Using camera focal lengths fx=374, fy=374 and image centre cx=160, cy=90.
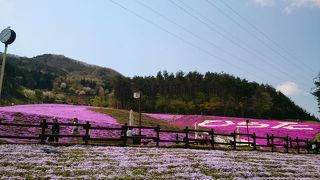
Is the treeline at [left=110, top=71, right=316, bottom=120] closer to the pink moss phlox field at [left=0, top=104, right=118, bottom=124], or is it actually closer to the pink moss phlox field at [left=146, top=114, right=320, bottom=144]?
the pink moss phlox field at [left=146, top=114, right=320, bottom=144]

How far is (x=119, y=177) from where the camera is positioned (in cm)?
1814

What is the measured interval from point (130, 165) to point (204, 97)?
385 ft

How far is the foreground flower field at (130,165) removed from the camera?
18684 millimetres

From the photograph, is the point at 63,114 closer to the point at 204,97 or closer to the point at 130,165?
the point at 130,165

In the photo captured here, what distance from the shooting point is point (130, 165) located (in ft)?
69.9

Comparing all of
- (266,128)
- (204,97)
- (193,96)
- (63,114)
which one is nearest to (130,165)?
(63,114)

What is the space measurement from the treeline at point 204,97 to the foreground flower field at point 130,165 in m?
92.3

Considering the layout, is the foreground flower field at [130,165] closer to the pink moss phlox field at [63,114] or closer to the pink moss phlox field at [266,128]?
the pink moss phlox field at [266,128]

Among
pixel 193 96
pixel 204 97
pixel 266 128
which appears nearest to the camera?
pixel 266 128

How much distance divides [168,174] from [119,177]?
2.87 m

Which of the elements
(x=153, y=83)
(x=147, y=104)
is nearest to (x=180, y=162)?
(x=147, y=104)

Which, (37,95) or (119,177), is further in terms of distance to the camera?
(37,95)

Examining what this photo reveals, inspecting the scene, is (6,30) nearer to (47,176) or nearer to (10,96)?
(47,176)

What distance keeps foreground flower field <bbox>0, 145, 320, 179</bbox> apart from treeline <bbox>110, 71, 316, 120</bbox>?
92298mm
